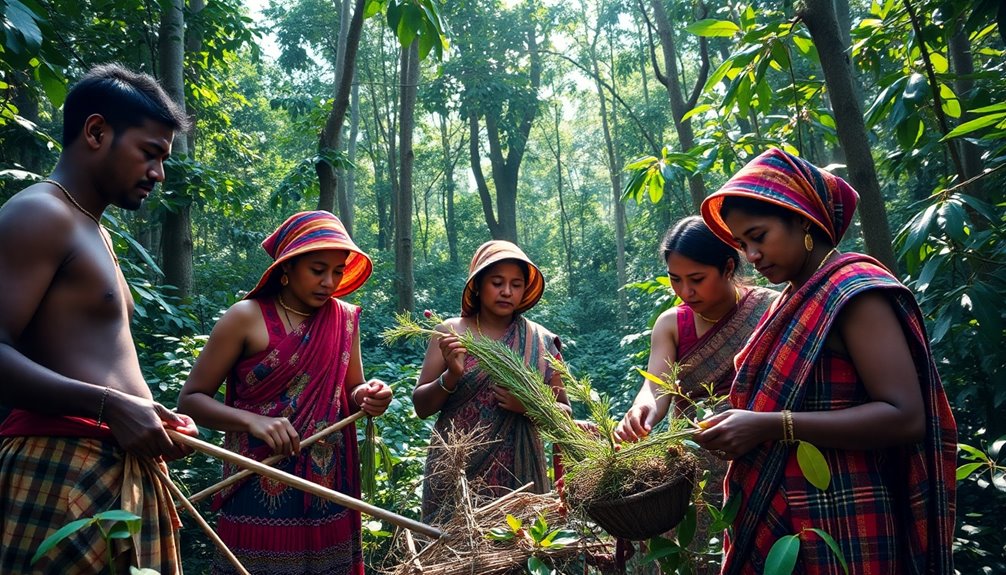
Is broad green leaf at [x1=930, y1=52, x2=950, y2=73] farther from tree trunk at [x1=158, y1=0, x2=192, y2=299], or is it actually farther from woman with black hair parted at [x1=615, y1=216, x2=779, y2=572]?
tree trunk at [x1=158, y1=0, x2=192, y2=299]

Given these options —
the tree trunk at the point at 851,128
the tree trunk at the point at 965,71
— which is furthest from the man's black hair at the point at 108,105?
the tree trunk at the point at 965,71

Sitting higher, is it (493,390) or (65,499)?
(493,390)

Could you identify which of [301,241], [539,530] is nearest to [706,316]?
[539,530]

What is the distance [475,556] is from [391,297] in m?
13.2

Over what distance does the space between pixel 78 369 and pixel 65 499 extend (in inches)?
11.3

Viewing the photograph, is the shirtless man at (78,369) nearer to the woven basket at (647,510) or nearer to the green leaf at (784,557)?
the woven basket at (647,510)

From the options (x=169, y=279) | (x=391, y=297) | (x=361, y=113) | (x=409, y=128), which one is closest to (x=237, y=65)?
(x=361, y=113)

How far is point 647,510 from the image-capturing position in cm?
160

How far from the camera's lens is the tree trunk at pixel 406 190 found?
796 centimetres

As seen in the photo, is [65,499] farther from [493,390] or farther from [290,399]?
[493,390]

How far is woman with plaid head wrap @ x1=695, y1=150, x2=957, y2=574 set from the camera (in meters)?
1.56

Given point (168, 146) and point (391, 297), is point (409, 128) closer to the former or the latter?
point (391, 297)

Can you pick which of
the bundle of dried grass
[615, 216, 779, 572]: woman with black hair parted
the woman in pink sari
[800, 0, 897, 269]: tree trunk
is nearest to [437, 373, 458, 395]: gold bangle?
the woman in pink sari

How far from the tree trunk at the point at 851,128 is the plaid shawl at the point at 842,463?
0.99m
